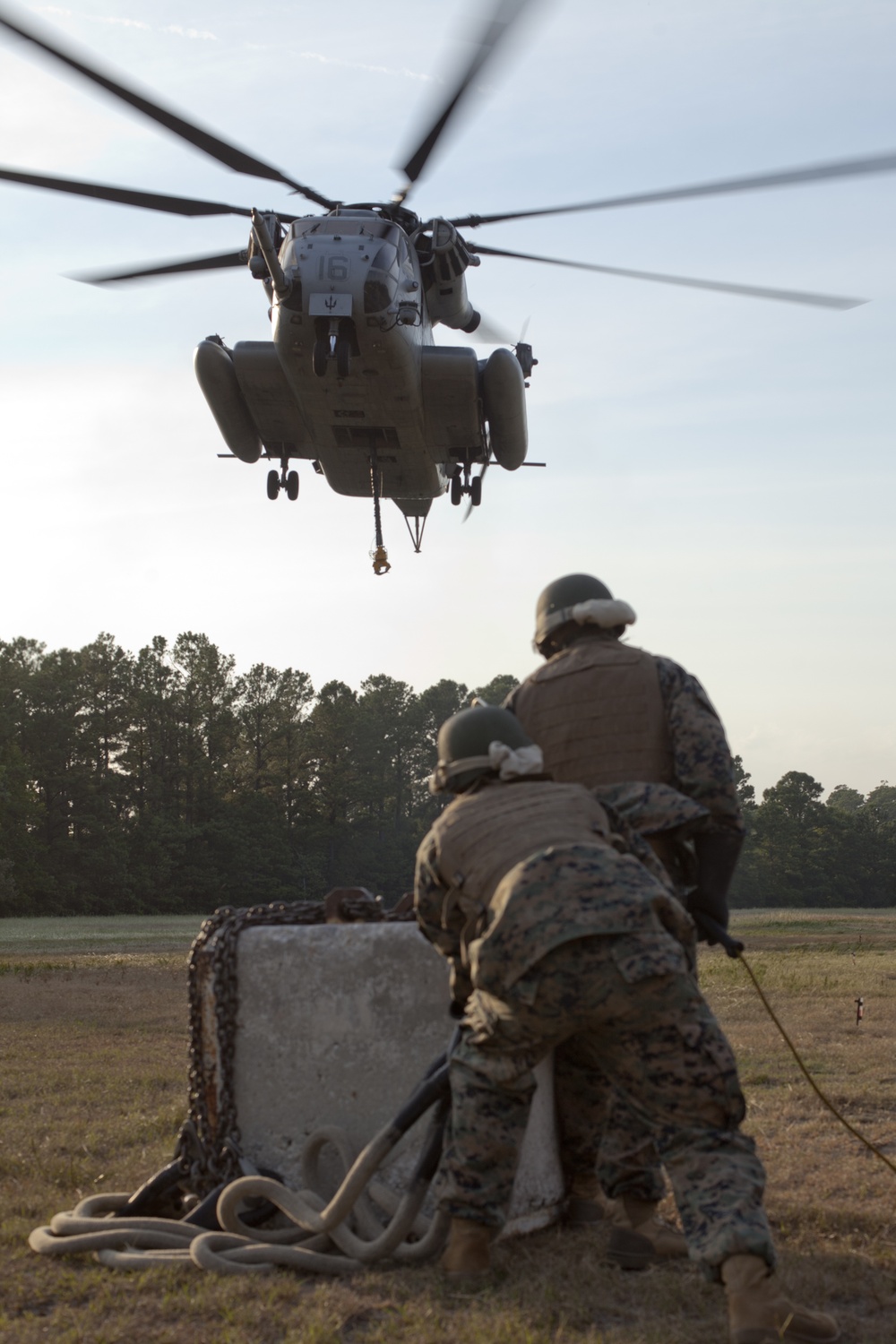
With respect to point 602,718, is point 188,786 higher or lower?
higher

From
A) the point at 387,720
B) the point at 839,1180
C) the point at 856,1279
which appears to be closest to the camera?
the point at 856,1279

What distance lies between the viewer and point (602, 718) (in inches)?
186

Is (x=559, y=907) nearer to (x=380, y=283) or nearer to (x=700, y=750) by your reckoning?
(x=700, y=750)

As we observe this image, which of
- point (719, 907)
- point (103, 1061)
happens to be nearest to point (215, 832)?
point (103, 1061)

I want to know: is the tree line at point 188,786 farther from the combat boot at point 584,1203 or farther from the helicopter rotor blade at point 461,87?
the combat boot at point 584,1203

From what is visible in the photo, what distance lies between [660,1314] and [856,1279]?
0.72m

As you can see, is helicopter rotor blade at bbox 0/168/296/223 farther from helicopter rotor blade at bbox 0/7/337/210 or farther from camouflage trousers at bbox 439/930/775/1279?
camouflage trousers at bbox 439/930/775/1279

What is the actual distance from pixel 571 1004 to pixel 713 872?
3.50 ft

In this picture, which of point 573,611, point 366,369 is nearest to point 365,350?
point 366,369

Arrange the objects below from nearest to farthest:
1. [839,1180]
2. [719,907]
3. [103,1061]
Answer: [719,907], [839,1180], [103,1061]

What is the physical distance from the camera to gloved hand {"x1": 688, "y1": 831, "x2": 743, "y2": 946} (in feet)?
14.9

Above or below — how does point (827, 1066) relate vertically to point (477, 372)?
below

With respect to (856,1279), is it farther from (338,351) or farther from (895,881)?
(895,881)

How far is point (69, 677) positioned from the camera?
2992 inches
